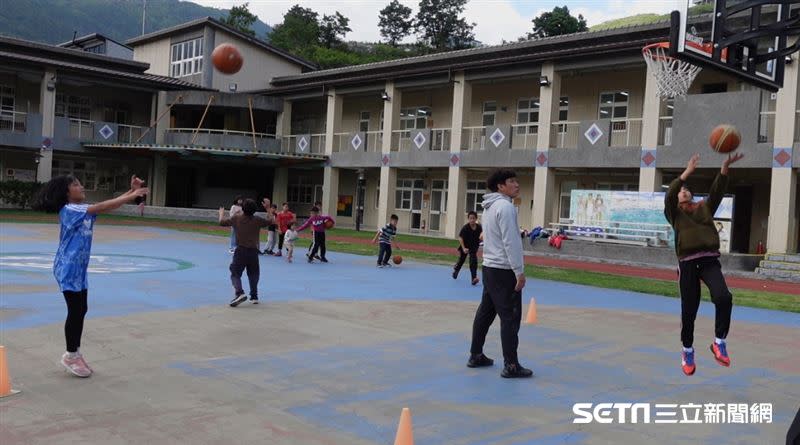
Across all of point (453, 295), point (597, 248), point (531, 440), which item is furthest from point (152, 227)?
point (531, 440)

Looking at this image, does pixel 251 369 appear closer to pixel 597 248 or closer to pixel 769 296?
pixel 769 296

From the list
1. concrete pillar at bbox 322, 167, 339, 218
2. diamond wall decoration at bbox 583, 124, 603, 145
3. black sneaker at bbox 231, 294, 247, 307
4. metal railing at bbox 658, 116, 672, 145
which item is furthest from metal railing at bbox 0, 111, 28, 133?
black sneaker at bbox 231, 294, 247, 307

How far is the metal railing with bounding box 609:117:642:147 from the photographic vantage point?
1164 inches

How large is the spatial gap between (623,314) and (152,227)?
24649mm

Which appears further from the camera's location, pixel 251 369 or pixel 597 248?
pixel 597 248

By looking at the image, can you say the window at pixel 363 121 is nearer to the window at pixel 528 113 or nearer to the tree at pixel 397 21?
the window at pixel 528 113

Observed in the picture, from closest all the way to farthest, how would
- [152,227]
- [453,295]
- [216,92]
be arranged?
[453,295] → [152,227] → [216,92]

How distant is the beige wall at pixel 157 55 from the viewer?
165 ft

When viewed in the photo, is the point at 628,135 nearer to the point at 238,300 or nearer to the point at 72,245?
the point at 238,300

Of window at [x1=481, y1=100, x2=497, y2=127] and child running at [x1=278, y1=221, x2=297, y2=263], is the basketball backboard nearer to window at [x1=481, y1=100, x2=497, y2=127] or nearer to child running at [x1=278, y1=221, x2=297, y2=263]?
child running at [x1=278, y1=221, x2=297, y2=263]

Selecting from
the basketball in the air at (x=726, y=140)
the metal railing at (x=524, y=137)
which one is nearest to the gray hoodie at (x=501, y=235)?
the basketball in the air at (x=726, y=140)

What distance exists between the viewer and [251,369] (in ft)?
23.9

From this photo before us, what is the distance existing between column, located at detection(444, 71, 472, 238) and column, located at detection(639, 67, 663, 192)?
31.7ft

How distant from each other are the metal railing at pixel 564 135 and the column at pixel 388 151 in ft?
31.7
